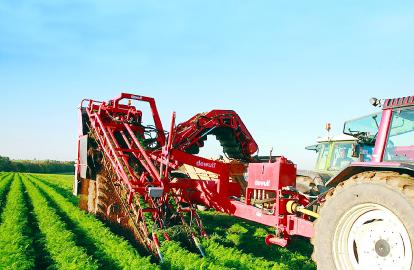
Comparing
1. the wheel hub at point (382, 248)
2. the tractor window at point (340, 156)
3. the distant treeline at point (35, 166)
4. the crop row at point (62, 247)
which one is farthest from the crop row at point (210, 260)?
the distant treeline at point (35, 166)

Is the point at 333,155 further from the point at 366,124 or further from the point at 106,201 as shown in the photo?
the point at 106,201

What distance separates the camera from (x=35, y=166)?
6981 cm

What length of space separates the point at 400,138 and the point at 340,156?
4.47 m

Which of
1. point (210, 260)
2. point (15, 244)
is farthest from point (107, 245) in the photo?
point (210, 260)

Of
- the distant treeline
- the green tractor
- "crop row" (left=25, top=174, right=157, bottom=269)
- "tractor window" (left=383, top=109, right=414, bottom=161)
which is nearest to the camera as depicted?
"tractor window" (left=383, top=109, right=414, bottom=161)

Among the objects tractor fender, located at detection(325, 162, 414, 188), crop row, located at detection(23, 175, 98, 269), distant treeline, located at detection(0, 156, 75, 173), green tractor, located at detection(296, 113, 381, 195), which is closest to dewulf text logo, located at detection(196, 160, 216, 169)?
green tractor, located at detection(296, 113, 381, 195)

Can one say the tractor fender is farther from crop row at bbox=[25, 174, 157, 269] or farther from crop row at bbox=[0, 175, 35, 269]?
crop row at bbox=[0, 175, 35, 269]

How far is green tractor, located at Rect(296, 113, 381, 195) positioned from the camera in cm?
645

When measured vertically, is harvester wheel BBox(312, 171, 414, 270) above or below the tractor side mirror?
below

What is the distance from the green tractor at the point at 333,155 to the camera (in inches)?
254

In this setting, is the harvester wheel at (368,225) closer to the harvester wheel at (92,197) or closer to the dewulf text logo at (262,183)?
the dewulf text logo at (262,183)

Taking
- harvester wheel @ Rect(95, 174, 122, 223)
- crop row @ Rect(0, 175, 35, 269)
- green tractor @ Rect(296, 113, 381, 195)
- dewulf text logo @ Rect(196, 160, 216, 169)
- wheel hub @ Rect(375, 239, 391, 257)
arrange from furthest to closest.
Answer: harvester wheel @ Rect(95, 174, 122, 223) < green tractor @ Rect(296, 113, 381, 195) < dewulf text logo @ Rect(196, 160, 216, 169) < crop row @ Rect(0, 175, 35, 269) < wheel hub @ Rect(375, 239, 391, 257)

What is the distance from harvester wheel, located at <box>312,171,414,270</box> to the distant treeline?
223 ft

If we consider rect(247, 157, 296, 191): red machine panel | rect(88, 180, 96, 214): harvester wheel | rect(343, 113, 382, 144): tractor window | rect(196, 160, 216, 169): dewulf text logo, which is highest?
→ rect(343, 113, 382, 144): tractor window
